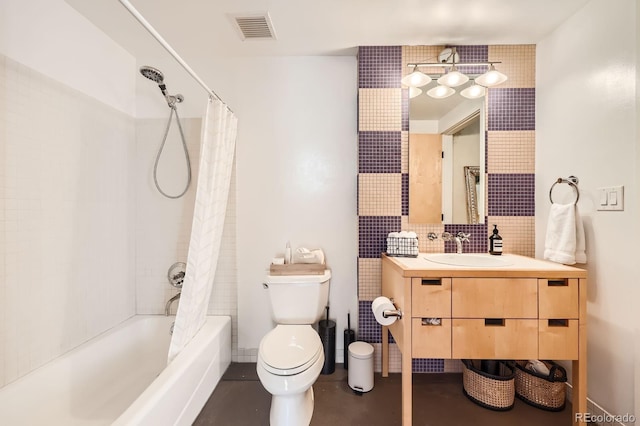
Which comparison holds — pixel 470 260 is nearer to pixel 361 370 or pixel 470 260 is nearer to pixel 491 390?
pixel 491 390

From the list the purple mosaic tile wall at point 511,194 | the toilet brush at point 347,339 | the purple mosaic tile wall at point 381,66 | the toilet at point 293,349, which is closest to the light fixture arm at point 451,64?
the purple mosaic tile wall at point 381,66

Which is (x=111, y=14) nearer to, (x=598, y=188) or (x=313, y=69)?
(x=313, y=69)

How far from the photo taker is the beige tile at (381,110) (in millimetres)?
1965

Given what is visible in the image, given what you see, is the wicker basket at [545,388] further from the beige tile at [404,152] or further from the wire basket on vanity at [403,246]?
the beige tile at [404,152]

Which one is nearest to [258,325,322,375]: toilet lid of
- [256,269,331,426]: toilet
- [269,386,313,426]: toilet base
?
[256,269,331,426]: toilet

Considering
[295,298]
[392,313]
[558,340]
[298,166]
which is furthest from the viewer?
[298,166]

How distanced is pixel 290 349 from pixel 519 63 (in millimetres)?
2406

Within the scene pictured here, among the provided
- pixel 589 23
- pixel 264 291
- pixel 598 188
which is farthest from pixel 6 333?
pixel 589 23

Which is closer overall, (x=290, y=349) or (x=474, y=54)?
(x=290, y=349)

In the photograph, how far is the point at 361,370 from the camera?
177cm

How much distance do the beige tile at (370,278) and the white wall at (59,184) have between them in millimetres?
1719

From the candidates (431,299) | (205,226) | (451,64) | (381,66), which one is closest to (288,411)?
(431,299)

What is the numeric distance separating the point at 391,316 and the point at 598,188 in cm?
127

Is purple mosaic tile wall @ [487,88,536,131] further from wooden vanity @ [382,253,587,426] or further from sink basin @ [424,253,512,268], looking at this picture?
wooden vanity @ [382,253,587,426]
